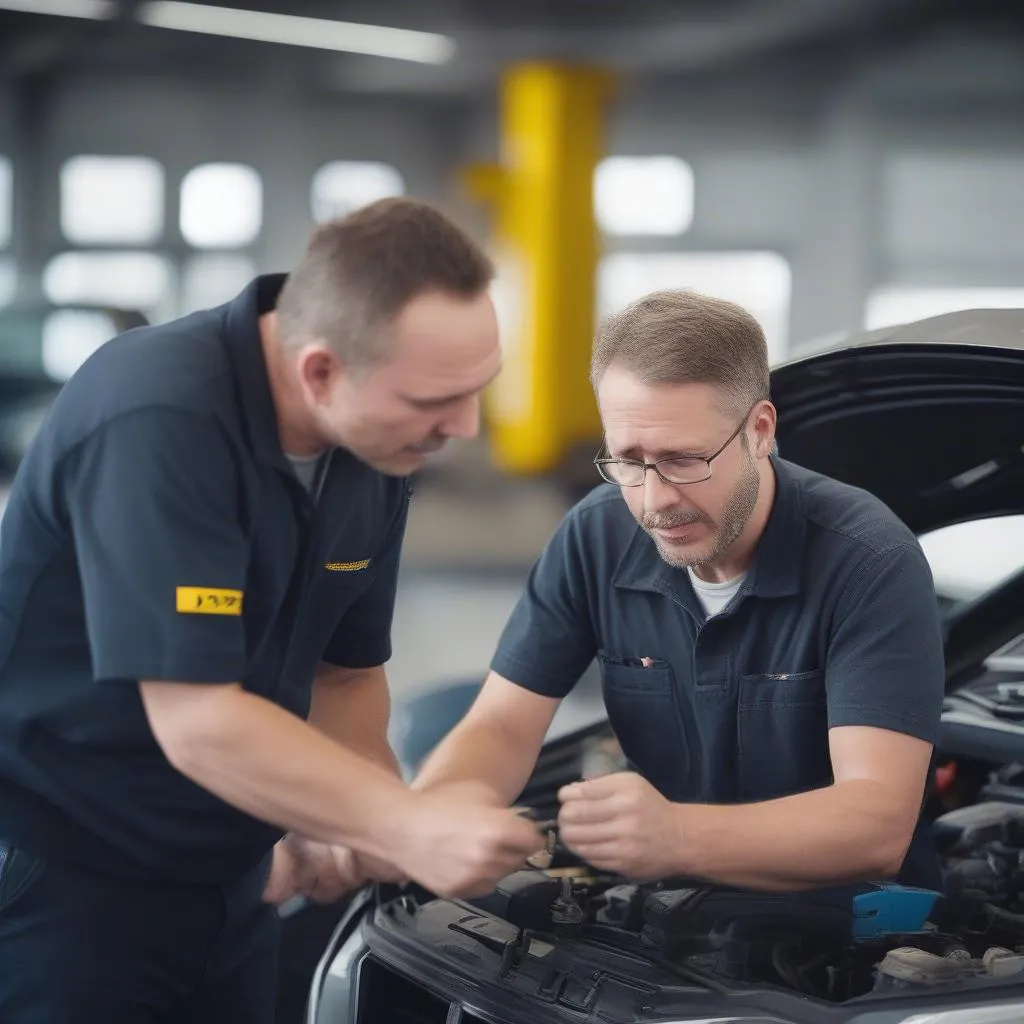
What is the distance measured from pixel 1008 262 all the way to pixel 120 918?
10703mm

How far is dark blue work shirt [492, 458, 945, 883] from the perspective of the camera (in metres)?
1.72

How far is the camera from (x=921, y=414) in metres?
2.19

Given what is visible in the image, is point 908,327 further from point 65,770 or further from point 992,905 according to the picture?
point 65,770

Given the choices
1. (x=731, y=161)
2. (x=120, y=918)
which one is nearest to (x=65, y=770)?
(x=120, y=918)

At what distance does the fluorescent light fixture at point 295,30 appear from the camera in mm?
11773

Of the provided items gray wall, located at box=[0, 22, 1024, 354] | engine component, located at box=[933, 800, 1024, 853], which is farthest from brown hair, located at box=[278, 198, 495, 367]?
gray wall, located at box=[0, 22, 1024, 354]

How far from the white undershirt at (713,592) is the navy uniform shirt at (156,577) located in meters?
0.42

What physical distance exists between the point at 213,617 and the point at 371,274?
0.35 meters

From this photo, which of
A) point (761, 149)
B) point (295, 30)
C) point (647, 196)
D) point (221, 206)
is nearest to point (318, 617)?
point (295, 30)

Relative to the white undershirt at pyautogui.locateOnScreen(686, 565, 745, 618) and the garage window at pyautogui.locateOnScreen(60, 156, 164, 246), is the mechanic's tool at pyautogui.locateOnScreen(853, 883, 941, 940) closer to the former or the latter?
the white undershirt at pyautogui.locateOnScreen(686, 565, 745, 618)

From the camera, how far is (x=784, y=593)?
5.93 ft

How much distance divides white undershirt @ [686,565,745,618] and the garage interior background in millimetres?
7709

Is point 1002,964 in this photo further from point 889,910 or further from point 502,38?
point 502,38

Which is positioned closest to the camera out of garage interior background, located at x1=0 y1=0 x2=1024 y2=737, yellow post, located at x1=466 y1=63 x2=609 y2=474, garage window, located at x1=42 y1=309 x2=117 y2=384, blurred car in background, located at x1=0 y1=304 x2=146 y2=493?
blurred car in background, located at x1=0 y1=304 x2=146 y2=493
